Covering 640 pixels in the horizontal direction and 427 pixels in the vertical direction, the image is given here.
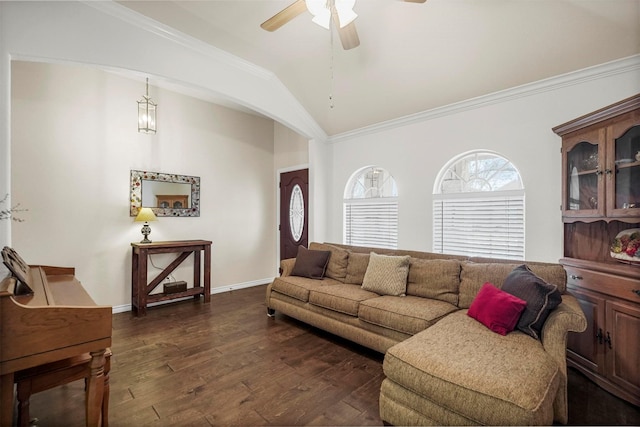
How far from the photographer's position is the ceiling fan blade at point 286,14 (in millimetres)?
1913

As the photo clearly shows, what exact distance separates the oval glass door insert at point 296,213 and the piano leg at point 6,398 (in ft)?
13.4

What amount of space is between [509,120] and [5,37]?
178 inches

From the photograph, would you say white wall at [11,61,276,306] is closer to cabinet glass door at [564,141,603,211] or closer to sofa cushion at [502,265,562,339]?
sofa cushion at [502,265,562,339]

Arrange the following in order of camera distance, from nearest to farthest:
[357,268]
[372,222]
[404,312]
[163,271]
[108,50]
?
[404,312], [108,50], [357,268], [163,271], [372,222]

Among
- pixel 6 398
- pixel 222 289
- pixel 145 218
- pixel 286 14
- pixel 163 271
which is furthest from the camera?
pixel 222 289

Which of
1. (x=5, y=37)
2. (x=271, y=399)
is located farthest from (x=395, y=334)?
(x=5, y=37)

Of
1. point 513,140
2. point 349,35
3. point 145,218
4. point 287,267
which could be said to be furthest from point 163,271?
point 513,140

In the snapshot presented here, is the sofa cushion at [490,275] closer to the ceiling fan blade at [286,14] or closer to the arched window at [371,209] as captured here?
the arched window at [371,209]

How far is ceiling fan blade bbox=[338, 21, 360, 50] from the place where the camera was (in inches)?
82.9

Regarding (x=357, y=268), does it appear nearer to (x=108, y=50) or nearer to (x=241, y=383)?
(x=241, y=383)

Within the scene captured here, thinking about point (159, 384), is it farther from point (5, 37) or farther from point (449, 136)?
point (449, 136)

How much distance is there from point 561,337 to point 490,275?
780mm

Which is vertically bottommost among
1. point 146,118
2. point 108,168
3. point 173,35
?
point 108,168

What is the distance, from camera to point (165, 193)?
4.27 meters
